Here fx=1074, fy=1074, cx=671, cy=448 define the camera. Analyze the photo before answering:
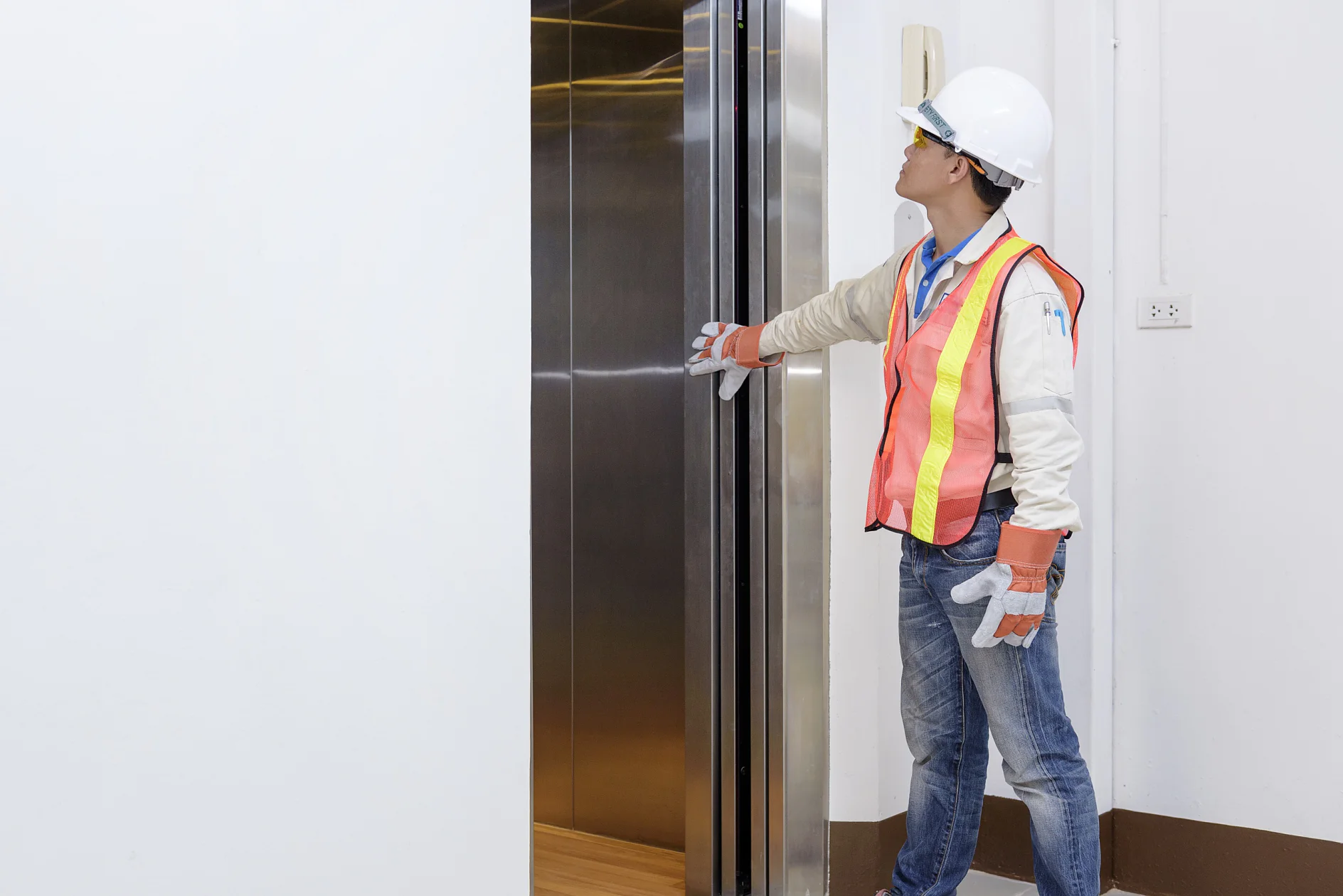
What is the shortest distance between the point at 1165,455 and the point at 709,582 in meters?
1.13

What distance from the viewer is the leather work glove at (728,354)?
90.1 inches

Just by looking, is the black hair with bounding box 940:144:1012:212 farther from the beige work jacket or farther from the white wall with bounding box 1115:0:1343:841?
the white wall with bounding box 1115:0:1343:841

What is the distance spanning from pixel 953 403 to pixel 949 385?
0.11 ft

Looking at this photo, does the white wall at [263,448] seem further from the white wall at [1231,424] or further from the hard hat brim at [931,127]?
the white wall at [1231,424]

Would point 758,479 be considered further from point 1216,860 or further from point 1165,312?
point 1216,860

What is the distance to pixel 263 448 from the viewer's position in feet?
4.37

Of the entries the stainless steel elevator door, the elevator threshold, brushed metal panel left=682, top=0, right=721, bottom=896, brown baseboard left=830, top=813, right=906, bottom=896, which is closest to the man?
brown baseboard left=830, top=813, right=906, bottom=896

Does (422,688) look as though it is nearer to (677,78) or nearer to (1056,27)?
(677,78)

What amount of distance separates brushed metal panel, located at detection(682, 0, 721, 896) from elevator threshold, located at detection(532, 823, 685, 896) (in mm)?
125

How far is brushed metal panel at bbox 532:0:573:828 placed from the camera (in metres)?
2.88

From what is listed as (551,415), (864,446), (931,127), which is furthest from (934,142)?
(551,415)

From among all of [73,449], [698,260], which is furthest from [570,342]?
[73,449]

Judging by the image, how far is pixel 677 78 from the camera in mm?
2676

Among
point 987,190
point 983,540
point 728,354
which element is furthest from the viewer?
point 728,354
